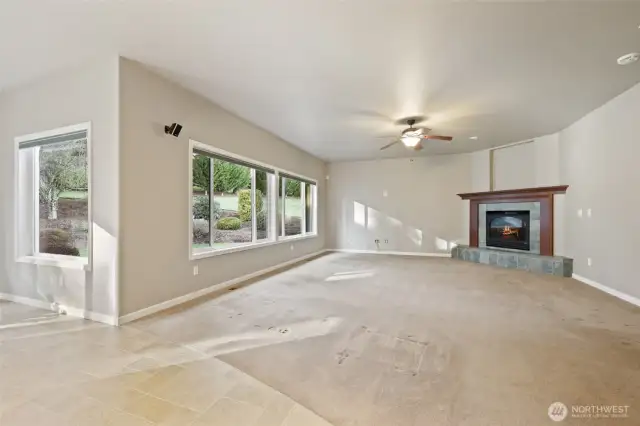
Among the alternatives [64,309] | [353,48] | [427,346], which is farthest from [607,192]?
[64,309]

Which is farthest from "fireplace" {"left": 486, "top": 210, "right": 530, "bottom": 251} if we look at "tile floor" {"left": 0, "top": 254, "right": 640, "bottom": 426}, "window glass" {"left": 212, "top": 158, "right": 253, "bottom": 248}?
"window glass" {"left": 212, "top": 158, "right": 253, "bottom": 248}

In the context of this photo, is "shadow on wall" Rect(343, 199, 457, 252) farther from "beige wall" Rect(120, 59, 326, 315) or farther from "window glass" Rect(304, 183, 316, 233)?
"beige wall" Rect(120, 59, 326, 315)

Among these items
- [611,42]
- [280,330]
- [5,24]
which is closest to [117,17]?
[5,24]

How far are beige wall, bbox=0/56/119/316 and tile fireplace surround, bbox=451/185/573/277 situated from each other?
7084 mm

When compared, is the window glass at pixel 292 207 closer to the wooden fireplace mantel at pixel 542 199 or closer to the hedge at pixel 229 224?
the hedge at pixel 229 224

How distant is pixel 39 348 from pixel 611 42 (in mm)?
5766

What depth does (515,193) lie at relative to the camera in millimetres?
6711

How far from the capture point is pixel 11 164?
12.9ft

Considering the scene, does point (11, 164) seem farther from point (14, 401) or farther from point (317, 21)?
point (317, 21)

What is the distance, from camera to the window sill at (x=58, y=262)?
334 cm

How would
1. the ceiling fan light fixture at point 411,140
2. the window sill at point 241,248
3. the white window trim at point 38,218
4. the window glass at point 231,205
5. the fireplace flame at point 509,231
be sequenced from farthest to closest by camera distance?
the fireplace flame at point 509,231 < the ceiling fan light fixture at point 411,140 < the window glass at point 231,205 < the window sill at point 241,248 < the white window trim at point 38,218

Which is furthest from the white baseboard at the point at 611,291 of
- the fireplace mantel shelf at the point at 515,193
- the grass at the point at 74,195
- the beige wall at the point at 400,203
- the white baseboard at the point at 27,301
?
the white baseboard at the point at 27,301

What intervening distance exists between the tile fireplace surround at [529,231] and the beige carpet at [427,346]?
127cm

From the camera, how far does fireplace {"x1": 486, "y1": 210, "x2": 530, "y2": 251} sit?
6637 mm
